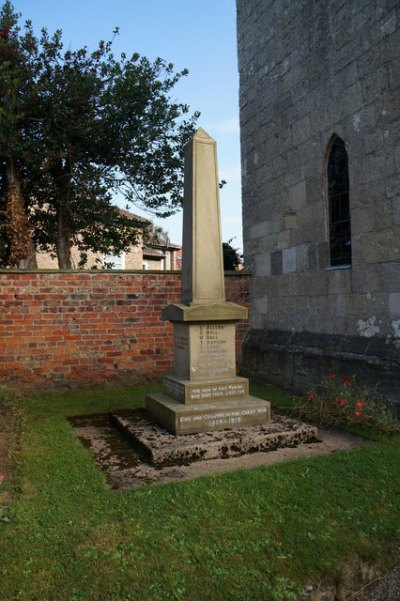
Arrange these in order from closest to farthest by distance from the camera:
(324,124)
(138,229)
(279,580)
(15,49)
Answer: (279,580) → (324,124) → (15,49) → (138,229)

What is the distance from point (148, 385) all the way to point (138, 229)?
632 centimetres

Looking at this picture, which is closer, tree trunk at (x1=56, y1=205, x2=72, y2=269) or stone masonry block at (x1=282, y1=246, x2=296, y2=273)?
stone masonry block at (x1=282, y1=246, x2=296, y2=273)

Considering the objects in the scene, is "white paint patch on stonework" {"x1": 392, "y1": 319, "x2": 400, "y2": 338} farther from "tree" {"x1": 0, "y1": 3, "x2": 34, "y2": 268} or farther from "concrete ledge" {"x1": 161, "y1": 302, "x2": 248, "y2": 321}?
"tree" {"x1": 0, "y1": 3, "x2": 34, "y2": 268}

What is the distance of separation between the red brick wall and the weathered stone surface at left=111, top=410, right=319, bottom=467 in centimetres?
324

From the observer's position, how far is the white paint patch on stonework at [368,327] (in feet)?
20.8

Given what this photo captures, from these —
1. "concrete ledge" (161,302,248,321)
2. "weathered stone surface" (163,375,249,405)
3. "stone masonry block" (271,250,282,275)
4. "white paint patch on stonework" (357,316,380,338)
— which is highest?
A: "stone masonry block" (271,250,282,275)

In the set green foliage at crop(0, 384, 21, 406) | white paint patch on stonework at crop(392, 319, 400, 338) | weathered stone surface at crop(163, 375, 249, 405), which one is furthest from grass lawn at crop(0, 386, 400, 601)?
green foliage at crop(0, 384, 21, 406)

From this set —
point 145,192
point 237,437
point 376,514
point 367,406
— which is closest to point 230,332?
point 237,437

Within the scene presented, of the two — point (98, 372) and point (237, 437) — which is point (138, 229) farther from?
point (237, 437)

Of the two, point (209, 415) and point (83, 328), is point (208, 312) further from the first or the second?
point (83, 328)

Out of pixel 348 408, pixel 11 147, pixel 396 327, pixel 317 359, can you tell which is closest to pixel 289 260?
pixel 317 359

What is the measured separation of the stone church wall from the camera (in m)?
6.13

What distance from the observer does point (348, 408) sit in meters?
5.83

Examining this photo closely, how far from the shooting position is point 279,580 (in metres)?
2.54
